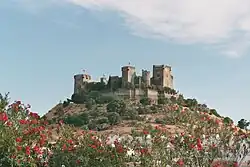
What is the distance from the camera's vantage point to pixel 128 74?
7719 centimetres

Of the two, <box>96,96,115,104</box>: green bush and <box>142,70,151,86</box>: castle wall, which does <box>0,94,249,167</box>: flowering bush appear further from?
<box>142,70,151,86</box>: castle wall

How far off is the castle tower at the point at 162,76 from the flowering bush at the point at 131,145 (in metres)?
67.7

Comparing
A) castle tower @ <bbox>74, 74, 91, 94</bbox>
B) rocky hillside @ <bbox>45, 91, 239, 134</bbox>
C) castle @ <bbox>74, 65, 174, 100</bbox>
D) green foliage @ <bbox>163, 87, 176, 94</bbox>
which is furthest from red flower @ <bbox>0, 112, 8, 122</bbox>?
castle tower @ <bbox>74, 74, 91, 94</bbox>

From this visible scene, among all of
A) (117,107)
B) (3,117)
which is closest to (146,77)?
(117,107)

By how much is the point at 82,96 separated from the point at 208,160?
219 feet

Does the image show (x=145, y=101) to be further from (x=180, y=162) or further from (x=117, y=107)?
(x=180, y=162)

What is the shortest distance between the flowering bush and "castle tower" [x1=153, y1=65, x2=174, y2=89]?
67.7 metres

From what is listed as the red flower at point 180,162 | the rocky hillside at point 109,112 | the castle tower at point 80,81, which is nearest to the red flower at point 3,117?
the red flower at point 180,162

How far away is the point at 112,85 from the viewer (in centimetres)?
7725

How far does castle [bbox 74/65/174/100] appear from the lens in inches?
2963

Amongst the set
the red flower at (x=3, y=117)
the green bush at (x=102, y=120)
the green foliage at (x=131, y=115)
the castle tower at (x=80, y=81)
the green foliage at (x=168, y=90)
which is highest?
the castle tower at (x=80, y=81)

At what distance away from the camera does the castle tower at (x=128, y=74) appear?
76669 millimetres

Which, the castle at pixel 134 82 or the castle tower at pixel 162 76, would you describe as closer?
the castle at pixel 134 82

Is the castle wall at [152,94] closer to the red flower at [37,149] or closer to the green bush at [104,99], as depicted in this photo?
the green bush at [104,99]
